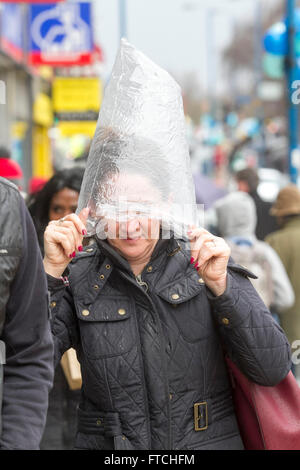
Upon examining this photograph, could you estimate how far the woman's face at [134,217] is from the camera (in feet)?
8.37

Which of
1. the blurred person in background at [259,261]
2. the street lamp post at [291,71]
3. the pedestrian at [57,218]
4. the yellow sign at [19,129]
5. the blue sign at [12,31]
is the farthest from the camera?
the yellow sign at [19,129]

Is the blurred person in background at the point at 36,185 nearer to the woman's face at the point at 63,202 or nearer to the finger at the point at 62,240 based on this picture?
the woman's face at the point at 63,202

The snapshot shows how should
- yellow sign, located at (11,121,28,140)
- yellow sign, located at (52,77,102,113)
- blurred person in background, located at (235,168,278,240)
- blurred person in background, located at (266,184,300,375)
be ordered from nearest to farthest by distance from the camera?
1. blurred person in background, located at (266,184,300,375)
2. blurred person in background, located at (235,168,278,240)
3. yellow sign, located at (11,121,28,140)
4. yellow sign, located at (52,77,102,113)

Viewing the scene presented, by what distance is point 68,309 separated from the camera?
8.83 feet

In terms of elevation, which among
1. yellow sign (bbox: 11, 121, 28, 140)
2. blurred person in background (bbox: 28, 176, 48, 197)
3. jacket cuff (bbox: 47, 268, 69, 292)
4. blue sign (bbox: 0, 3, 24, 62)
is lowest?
yellow sign (bbox: 11, 121, 28, 140)

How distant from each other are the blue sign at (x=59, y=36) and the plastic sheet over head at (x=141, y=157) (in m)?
12.1

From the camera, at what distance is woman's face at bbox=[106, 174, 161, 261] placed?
2551 millimetres

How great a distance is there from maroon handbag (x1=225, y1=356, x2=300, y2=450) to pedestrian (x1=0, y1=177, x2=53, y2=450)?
804 millimetres

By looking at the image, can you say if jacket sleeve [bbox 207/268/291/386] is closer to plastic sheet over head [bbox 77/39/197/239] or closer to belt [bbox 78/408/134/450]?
plastic sheet over head [bbox 77/39/197/239]

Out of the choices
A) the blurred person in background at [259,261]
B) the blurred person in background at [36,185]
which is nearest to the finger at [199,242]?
A: the blurred person in background at [36,185]

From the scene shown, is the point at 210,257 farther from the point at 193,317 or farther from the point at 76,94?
the point at 76,94

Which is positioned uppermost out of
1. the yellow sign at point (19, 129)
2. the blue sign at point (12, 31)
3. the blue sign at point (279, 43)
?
the blue sign at point (12, 31)

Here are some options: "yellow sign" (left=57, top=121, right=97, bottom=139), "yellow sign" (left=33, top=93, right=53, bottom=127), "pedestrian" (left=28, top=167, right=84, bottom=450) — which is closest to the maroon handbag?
"pedestrian" (left=28, top=167, right=84, bottom=450)

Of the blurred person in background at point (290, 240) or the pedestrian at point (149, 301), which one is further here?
the blurred person in background at point (290, 240)
